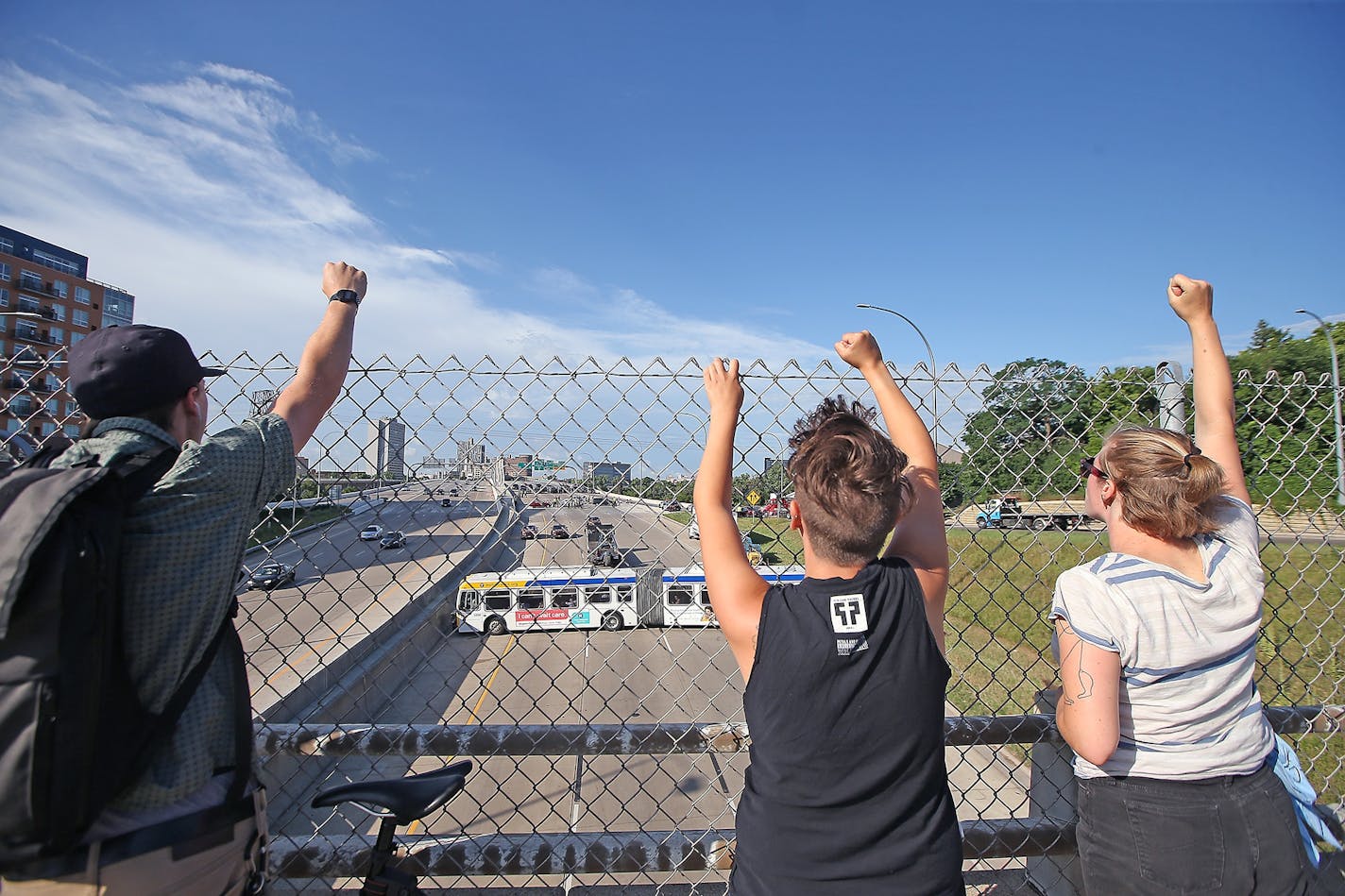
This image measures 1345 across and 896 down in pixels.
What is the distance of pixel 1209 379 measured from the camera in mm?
2367

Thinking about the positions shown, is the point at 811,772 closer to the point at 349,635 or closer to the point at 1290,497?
the point at 1290,497

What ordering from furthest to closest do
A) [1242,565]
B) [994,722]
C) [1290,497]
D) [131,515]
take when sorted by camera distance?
1. [1290,497]
2. [994,722]
3. [1242,565]
4. [131,515]

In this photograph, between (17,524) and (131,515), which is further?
(131,515)

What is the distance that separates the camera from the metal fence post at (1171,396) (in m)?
2.48

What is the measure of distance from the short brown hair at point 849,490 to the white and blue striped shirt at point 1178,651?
2.12 ft

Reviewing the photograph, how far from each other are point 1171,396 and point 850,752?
1990mm

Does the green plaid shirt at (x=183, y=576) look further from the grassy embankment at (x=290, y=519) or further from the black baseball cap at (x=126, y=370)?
the grassy embankment at (x=290, y=519)

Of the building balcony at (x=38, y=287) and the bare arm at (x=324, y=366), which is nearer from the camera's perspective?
the bare arm at (x=324, y=366)

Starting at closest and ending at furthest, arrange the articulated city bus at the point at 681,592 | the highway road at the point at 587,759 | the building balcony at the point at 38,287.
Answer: the highway road at the point at 587,759 < the articulated city bus at the point at 681,592 < the building balcony at the point at 38,287

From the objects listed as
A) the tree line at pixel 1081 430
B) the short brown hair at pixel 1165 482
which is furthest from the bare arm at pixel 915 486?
the tree line at pixel 1081 430

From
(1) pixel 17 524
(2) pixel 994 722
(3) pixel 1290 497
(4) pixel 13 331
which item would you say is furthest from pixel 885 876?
(4) pixel 13 331

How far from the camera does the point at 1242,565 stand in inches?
72.8

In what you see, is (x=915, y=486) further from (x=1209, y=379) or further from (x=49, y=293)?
(x=49, y=293)

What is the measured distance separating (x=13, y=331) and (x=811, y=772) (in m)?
69.4
